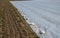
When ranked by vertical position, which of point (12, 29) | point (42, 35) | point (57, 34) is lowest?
point (12, 29)

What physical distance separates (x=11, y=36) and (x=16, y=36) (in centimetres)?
5

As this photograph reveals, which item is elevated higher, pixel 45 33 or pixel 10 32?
pixel 45 33

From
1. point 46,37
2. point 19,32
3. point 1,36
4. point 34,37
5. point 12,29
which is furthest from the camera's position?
point 12,29

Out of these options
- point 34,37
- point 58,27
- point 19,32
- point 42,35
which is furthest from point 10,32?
point 58,27

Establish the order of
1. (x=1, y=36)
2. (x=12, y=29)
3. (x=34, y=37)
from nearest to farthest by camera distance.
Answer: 1. (x=34, y=37)
2. (x=1, y=36)
3. (x=12, y=29)

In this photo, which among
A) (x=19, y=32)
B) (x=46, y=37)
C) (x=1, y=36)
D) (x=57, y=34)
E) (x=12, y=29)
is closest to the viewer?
(x=57, y=34)

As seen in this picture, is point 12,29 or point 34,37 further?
point 12,29

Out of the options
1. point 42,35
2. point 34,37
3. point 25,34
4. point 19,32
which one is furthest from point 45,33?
point 19,32

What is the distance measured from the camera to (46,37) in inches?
51.1

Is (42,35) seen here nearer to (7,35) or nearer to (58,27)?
(58,27)

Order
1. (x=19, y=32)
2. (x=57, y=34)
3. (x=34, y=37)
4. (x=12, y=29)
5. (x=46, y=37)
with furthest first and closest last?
(x=12, y=29)
(x=19, y=32)
(x=34, y=37)
(x=46, y=37)
(x=57, y=34)

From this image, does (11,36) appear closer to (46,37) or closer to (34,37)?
(34,37)

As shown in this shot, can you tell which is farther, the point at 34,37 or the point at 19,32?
the point at 19,32

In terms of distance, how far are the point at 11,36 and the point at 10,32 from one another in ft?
0.50
